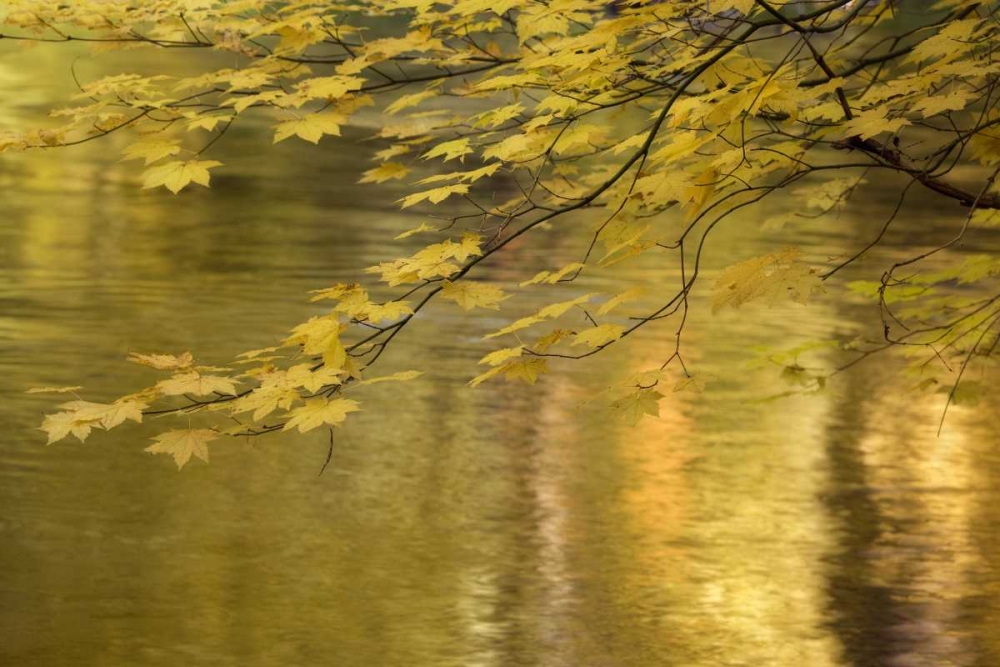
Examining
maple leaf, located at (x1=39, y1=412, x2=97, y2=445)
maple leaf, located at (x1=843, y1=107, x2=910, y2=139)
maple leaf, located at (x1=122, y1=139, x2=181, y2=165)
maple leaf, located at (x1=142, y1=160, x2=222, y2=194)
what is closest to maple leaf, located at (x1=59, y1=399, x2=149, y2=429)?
maple leaf, located at (x1=39, y1=412, x2=97, y2=445)

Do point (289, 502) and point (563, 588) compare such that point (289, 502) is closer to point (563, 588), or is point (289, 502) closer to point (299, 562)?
point (299, 562)

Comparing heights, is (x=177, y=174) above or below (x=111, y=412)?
above

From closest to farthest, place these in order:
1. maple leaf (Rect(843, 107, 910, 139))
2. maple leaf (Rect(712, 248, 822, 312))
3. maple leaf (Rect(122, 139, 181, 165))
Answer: maple leaf (Rect(712, 248, 822, 312)) < maple leaf (Rect(843, 107, 910, 139)) < maple leaf (Rect(122, 139, 181, 165))

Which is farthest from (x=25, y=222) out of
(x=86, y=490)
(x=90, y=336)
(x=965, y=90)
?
(x=965, y=90)

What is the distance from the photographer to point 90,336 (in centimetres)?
983

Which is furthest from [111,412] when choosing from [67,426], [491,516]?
[491,516]

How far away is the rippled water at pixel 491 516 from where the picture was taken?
563 cm

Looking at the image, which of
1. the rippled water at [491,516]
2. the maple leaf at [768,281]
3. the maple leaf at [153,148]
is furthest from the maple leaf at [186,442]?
the rippled water at [491,516]

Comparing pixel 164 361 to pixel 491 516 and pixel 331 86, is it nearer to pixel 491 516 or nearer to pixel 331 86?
pixel 331 86

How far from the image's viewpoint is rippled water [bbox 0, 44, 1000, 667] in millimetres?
5634

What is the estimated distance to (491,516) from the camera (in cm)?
691

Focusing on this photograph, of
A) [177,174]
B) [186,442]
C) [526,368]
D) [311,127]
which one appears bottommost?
[186,442]

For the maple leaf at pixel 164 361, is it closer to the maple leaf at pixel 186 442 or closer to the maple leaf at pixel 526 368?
the maple leaf at pixel 186 442

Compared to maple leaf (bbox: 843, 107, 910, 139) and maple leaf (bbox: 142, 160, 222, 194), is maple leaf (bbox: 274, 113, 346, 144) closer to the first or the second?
maple leaf (bbox: 142, 160, 222, 194)
